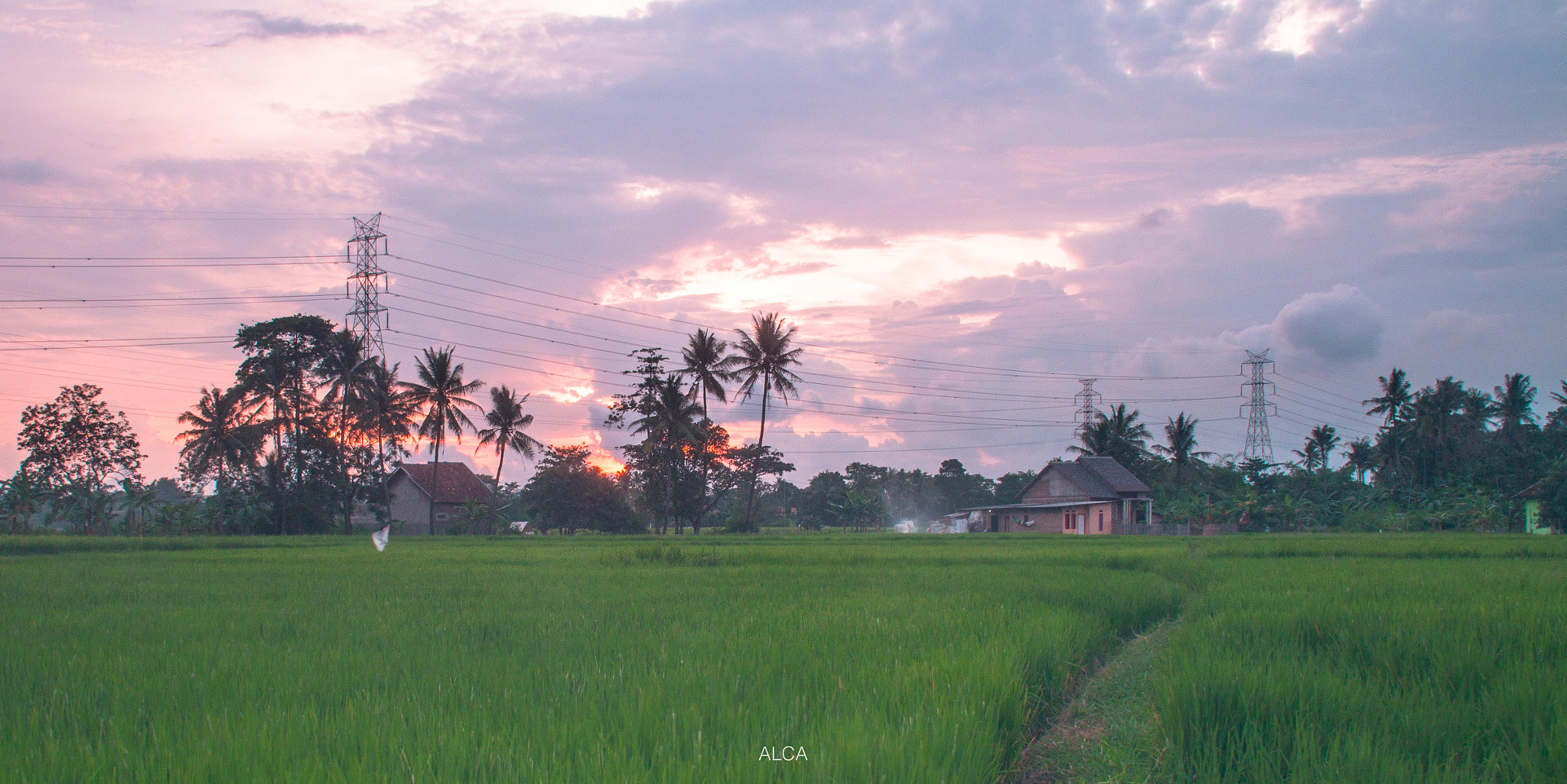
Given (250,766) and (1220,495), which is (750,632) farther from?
(1220,495)

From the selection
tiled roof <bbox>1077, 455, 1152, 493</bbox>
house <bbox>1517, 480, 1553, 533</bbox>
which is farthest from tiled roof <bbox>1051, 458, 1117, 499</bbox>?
house <bbox>1517, 480, 1553, 533</bbox>

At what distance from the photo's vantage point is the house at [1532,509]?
128 ft

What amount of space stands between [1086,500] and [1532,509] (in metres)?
22.5

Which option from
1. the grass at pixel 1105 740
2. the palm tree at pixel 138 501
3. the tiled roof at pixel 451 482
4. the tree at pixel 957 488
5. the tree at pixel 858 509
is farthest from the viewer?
the tree at pixel 957 488

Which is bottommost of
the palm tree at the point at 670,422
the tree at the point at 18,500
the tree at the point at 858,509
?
the tree at the point at 858,509

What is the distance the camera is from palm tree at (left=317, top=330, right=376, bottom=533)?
37.8 metres

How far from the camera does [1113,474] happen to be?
53.4 m

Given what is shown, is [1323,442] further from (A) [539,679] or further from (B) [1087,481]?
(A) [539,679]

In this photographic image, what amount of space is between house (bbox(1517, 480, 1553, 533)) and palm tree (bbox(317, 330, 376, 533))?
182 feet

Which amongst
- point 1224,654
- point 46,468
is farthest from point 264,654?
point 46,468

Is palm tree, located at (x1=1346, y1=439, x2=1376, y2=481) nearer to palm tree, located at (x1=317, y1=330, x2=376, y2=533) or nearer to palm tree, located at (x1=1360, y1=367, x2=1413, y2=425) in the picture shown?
palm tree, located at (x1=1360, y1=367, x2=1413, y2=425)

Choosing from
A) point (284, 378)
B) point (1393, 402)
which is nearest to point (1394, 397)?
point (1393, 402)

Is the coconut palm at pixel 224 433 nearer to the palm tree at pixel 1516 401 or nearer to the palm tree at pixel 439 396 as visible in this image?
the palm tree at pixel 439 396

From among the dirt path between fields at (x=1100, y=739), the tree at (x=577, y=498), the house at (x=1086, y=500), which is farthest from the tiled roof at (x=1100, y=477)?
the dirt path between fields at (x=1100, y=739)
